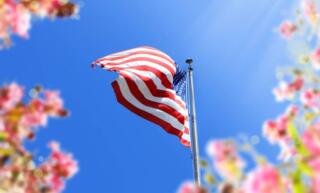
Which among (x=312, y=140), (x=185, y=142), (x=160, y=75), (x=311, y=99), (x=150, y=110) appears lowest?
(x=312, y=140)

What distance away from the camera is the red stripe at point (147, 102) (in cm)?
1305

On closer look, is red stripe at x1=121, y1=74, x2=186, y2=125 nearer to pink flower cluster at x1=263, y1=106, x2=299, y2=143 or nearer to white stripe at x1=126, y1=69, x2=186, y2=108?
white stripe at x1=126, y1=69, x2=186, y2=108

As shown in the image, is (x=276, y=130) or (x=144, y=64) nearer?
(x=276, y=130)

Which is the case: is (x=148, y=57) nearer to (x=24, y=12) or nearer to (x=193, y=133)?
(x=193, y=133)

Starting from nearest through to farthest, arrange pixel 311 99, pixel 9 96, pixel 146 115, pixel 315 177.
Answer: pixel 315 177, pixel 9 96, pixel 311 99, pixel 146 115

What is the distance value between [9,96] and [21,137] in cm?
35

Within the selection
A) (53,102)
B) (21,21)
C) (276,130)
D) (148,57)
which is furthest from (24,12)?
(148,57)

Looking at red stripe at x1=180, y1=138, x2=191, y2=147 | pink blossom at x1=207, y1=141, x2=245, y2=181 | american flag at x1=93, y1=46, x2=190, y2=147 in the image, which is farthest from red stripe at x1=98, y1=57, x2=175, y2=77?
pink blossom at x1=207, y1=141, x2=245, y2=181

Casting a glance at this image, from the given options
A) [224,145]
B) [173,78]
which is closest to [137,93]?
[173,78]

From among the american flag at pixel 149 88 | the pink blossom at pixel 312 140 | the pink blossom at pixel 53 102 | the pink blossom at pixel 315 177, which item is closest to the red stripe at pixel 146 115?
the american flag at pixel 149 88

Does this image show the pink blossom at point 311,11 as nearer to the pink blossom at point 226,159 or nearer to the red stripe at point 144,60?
the pink blossom at point 226,159

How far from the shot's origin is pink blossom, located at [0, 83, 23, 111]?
464cm

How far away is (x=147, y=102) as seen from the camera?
42.8 feet

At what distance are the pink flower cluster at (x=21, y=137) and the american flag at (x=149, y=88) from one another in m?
7.91
